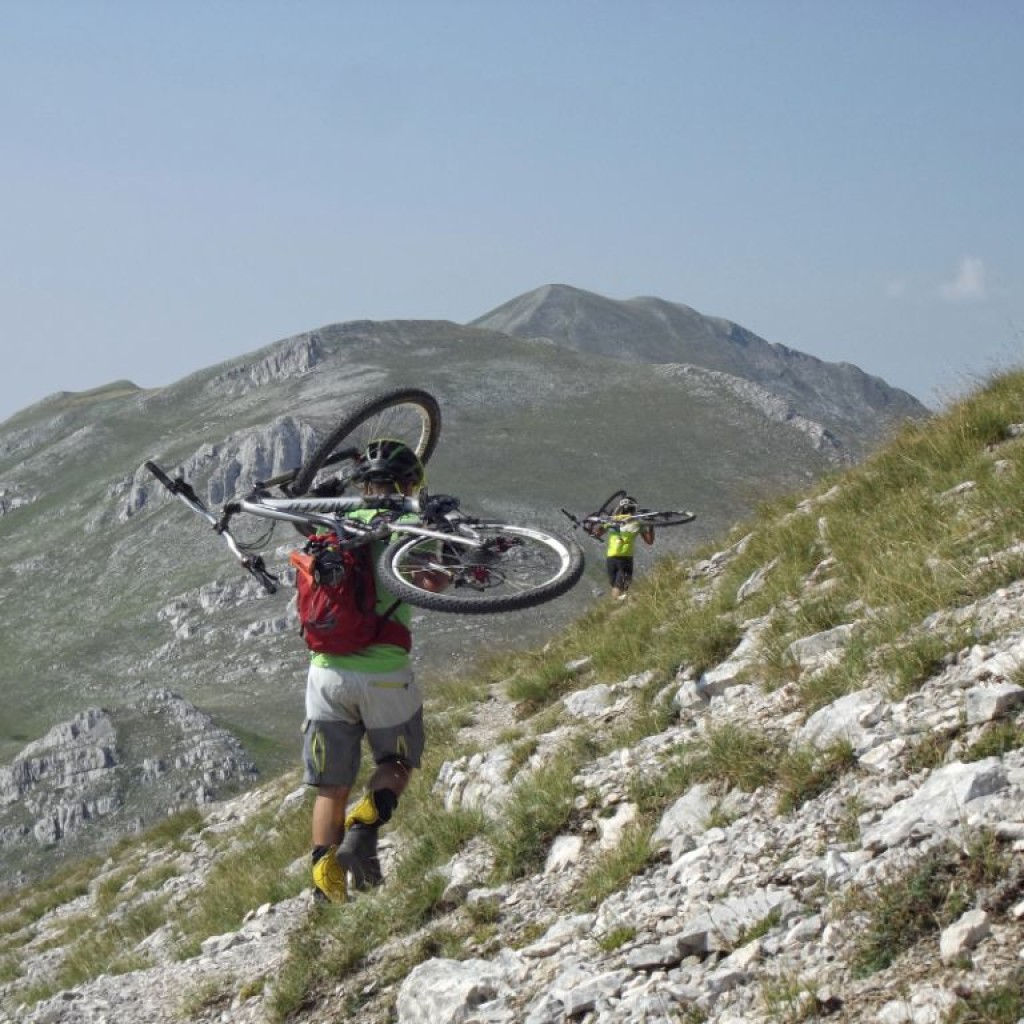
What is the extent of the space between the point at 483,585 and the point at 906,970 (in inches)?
212

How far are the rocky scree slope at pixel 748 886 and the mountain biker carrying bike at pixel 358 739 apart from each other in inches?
22.1

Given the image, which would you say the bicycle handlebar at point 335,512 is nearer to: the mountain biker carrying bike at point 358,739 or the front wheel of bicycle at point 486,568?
the front wheel of bicycle at point 486,568

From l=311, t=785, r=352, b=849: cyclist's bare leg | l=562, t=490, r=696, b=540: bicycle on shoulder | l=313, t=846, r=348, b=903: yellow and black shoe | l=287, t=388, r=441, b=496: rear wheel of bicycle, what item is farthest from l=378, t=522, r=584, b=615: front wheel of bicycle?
l=562, t=490, r=696, b=540: bicycle on shoulder

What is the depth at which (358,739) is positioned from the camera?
9.02 m

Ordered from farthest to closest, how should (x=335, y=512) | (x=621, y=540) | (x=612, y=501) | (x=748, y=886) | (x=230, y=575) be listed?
(x=230, y=575) < (x=612, y=501) < (x=621, y=540) < (x=335, y=512) < (x=748, y=886)

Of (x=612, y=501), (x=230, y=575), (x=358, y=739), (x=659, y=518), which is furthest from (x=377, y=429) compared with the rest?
(x=230, y=575)

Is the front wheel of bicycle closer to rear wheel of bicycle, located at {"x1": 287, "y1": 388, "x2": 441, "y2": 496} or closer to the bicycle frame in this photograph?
the bicycle frame

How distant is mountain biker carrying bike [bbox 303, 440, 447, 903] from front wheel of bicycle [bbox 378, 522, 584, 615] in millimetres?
175

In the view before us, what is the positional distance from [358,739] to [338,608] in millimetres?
1013

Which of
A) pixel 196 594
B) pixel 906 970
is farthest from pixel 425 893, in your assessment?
pixel 196 594

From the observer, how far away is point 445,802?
423 inches

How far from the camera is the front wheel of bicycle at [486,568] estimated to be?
29.7 ft

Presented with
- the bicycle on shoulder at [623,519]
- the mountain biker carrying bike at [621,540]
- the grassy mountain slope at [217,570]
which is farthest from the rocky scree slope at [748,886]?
the grassy mountain slope at [217,570]

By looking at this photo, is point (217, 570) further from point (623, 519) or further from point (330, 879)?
point (330, 879)
